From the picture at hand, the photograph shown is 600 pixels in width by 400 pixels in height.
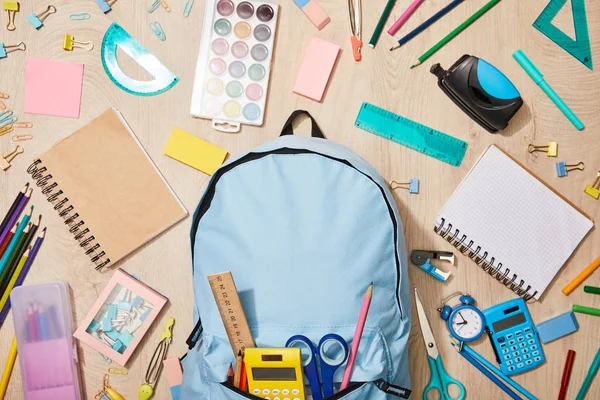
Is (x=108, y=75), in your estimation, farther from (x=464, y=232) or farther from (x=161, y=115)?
(x=464, y=232)

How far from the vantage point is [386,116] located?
90 centimetres

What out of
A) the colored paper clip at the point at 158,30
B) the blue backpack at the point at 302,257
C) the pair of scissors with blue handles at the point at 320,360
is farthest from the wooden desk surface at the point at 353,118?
the pair of scissors with blue handles at the point at 320,360

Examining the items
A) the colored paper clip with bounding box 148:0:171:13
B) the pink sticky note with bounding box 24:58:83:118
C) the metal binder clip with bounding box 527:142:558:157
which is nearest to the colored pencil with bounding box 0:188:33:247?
the pink sticky note with bounding box 24:58:83:118

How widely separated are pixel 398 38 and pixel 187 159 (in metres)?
0.39

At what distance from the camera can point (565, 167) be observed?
0.90 metres

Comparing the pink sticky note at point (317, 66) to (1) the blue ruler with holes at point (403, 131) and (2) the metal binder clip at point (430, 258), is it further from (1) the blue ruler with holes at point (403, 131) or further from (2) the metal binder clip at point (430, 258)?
(2) the metal binder clip at point (430, 258)

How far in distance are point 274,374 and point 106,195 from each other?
0.40 meters

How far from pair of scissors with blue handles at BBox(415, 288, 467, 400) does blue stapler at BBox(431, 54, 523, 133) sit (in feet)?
0.97

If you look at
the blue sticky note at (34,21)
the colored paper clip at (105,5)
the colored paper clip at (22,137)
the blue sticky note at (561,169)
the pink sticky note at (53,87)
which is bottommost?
the colored paper clip at (22,137)

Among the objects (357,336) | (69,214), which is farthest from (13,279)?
(357,336)

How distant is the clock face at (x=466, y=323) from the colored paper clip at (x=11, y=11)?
835 millimetres

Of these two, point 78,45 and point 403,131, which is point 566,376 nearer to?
point 403,131

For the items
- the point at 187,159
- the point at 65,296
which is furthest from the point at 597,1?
the point at 65,296

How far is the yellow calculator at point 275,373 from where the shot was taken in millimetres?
702
